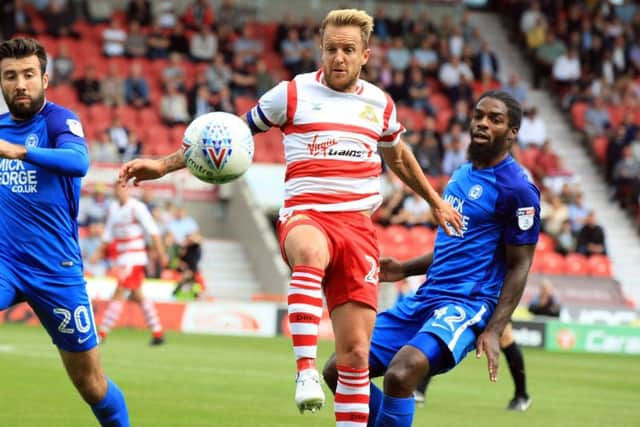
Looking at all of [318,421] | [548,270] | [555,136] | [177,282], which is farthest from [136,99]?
[318,421]

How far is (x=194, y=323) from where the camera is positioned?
70.0 feet

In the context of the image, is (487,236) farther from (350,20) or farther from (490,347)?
(350,20)

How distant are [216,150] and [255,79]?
20827mm

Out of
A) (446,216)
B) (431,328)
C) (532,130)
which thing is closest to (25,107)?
(446,216)

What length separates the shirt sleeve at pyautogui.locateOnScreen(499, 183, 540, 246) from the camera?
23.9 ft

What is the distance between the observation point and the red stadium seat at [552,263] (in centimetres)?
2552

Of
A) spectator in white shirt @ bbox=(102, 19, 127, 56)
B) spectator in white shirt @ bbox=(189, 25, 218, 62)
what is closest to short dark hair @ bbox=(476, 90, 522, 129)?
spectator in white shirt @ bbox=(102, 19, 127, 56)

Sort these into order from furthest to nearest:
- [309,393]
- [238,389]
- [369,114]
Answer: [238,389]
[369,114]
[309,393]

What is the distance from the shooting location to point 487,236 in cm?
742

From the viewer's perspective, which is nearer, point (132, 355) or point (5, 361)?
point (5, 361)

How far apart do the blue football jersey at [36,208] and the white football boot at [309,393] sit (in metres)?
1.53

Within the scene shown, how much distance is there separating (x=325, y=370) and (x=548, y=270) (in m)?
19.0

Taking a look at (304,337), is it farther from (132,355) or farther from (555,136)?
(555,136)

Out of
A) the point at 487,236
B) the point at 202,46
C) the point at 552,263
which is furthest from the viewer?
the point at 202,46
